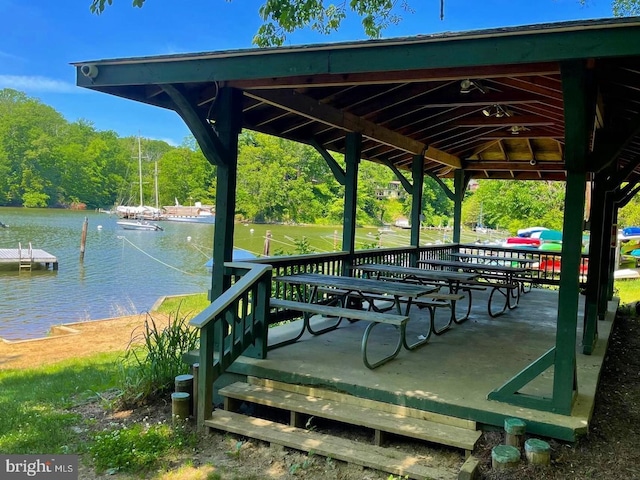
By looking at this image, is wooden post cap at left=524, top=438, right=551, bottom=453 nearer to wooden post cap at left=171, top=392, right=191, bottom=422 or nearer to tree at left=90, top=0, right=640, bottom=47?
wooden post cap at left=171, top=392, right=191, bottom=422

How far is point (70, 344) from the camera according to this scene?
7977 mm

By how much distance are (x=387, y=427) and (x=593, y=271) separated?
245cm

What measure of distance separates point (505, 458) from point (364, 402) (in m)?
0.98

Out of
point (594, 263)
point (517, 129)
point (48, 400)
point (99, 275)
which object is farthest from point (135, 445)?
point (99, 275)

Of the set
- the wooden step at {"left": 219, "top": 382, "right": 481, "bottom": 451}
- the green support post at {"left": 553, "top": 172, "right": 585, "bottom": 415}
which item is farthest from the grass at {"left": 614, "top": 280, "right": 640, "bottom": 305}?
the wooden step at {"left": 219, "top": 382, "right": 481, "bottom": 451}

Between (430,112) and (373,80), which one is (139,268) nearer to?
(430,112)

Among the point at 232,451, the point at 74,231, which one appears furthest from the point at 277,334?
the point at 74,231

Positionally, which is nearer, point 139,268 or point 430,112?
point 430,112

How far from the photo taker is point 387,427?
312cm

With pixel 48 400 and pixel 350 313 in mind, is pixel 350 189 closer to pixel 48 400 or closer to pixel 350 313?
pixel 350 313

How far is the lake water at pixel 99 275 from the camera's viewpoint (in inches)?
501

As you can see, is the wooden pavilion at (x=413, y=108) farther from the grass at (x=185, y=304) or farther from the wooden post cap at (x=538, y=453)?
the grass at (x=185, y=304)

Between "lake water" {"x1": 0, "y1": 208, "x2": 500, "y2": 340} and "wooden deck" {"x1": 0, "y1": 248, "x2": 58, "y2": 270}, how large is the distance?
34 centimetres

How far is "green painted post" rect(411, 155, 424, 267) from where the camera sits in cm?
831
